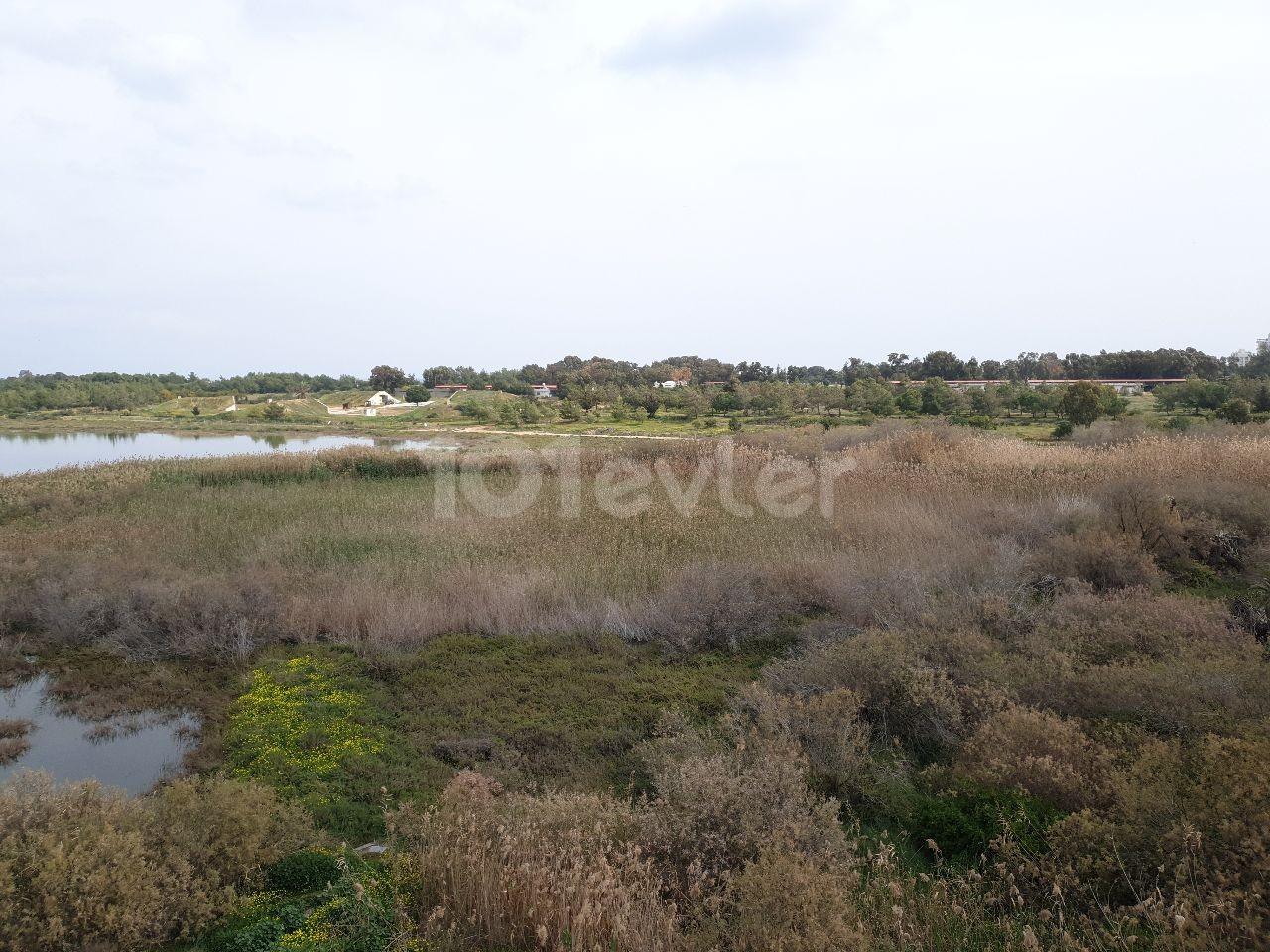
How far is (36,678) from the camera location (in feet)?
26.2

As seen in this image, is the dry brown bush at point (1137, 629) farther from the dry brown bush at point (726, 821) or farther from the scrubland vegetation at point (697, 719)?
the dry brown bush at point (726, 821)

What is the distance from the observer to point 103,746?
650cm

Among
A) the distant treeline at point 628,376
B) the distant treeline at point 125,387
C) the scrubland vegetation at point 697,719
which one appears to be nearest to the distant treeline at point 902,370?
the distant treeline at point 628,376

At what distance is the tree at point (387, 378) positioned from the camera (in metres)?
111

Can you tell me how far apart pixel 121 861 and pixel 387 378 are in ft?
376

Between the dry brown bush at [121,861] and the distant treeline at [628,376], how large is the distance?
144ft

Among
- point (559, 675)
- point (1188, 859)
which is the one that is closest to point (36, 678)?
point (559, 675)

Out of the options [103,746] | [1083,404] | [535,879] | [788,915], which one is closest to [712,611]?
[535,879]

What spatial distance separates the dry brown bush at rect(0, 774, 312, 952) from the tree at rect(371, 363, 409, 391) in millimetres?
112427

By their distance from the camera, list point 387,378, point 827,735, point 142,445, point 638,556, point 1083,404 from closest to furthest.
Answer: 1. point 827,735
2. point 638,556
3. point 1083,404
4. point 142,445
5. point 387,378

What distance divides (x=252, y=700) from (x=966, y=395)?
134ft

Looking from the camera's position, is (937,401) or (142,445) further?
(142,445)

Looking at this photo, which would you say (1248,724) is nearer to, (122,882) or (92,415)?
(122,882)

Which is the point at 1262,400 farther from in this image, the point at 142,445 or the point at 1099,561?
the point at 142,445
